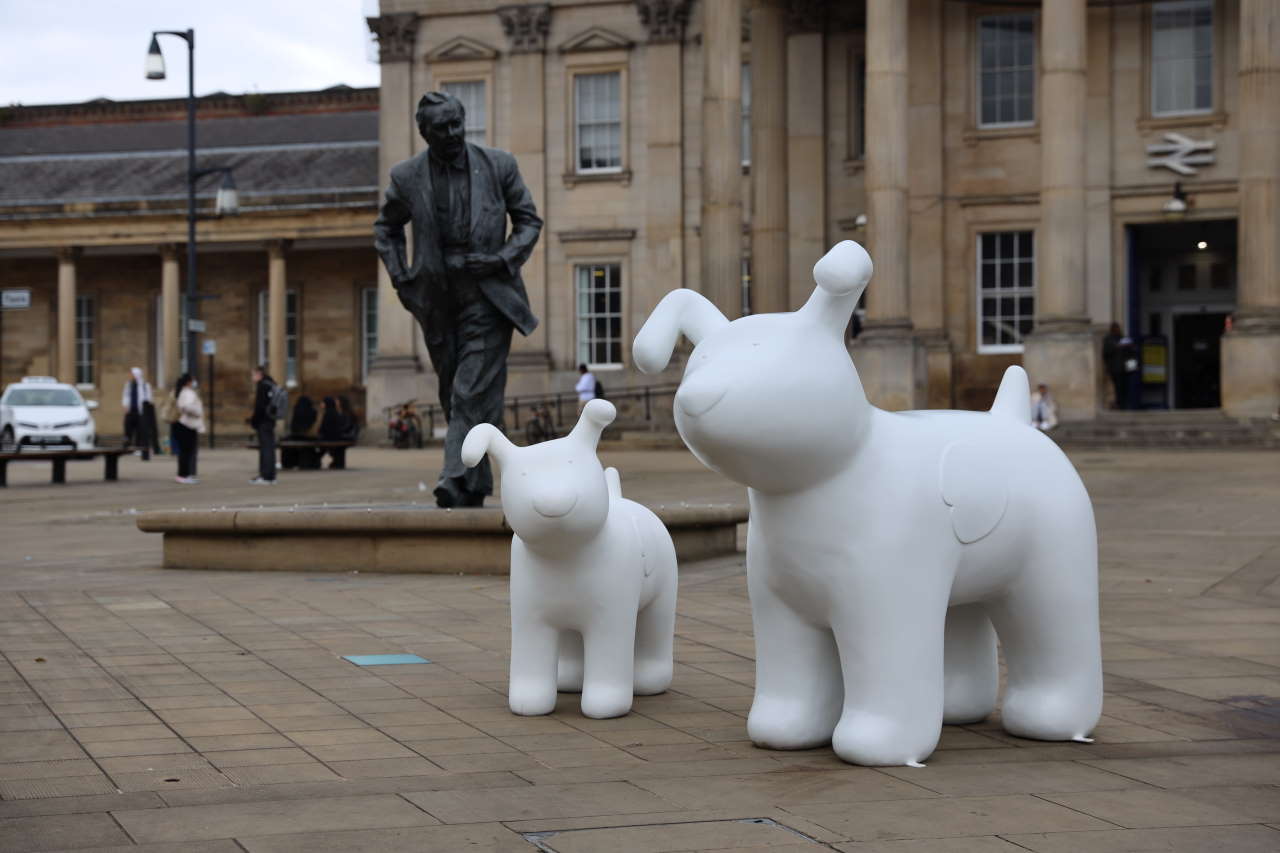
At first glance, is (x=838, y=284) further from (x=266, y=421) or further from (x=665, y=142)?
(x=665, y=142)

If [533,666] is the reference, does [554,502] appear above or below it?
above

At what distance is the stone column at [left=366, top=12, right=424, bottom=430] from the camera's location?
132ft

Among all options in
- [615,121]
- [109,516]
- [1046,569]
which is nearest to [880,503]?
[1046,569]

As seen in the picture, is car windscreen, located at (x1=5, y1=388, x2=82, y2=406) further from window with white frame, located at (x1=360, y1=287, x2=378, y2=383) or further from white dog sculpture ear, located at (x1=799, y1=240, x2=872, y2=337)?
white dog sculpture ear, located at (x1=799, y1=240, x2=872, y2=337)

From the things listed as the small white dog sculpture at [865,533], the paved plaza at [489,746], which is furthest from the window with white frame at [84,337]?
the small white dog sculpture at [865,533]

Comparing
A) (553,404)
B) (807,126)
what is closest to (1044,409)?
(807,126)

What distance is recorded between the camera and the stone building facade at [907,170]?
101 feet

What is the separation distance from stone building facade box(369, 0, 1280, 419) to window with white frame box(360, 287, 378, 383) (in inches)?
282

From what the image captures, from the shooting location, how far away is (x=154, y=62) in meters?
32.5

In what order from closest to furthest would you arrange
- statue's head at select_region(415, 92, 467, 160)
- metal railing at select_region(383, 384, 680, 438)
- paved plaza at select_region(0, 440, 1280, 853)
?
1. paved plaza at select_region(0, 440, 1280, 853)
2. statue's head at select_region(415, 92, 467, 160)
3. metal railing at select_region(383, 384, 680, 438)

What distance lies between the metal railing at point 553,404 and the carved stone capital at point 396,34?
8.15 metres

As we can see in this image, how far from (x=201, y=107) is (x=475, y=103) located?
1937cm

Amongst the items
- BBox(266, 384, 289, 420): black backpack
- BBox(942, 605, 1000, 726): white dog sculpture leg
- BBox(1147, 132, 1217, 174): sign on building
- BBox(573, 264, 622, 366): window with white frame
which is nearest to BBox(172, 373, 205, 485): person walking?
BBox(266, 384, 289, 420): black backpack

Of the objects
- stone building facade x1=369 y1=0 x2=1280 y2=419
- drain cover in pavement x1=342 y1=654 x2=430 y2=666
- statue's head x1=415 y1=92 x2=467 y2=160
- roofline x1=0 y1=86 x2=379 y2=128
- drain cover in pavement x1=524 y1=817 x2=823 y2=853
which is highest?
roofline x1=0 y1=86 x2=379 y2=128
